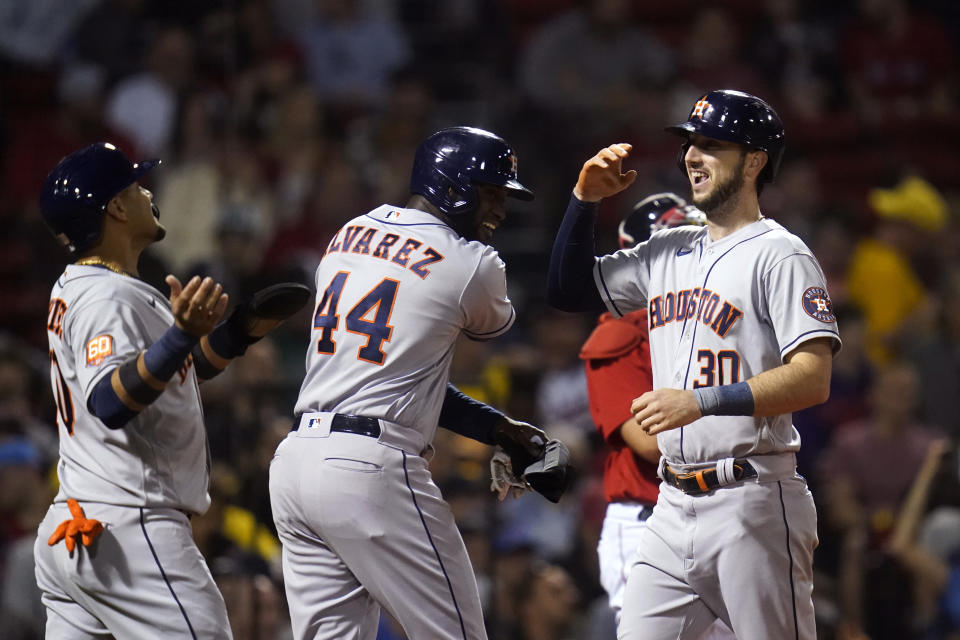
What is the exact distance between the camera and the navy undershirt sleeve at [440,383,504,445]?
4.20 m

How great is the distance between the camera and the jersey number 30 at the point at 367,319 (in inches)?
150

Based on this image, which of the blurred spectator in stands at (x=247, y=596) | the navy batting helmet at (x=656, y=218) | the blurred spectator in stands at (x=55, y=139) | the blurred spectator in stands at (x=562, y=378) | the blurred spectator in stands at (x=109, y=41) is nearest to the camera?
the navy batting helmet at (x=656, y=218)

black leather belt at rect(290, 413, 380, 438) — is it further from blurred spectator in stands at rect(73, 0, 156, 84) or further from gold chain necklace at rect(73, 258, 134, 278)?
blurred spectator in stands at rect(73, 0, 156, 84)

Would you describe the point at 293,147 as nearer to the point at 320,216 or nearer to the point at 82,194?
the point at 320,216

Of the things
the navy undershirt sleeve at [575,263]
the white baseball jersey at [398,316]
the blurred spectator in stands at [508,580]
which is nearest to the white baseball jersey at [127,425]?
the white baseball jersey at [398,316]

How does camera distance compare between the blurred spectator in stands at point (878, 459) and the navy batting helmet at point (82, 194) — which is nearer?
the navy batting helmet at point (82, 194)

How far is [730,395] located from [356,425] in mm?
1043

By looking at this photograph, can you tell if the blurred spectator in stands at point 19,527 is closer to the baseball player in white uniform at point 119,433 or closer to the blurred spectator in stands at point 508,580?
the blurred spectator in stands at point 508,580

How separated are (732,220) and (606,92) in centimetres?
630

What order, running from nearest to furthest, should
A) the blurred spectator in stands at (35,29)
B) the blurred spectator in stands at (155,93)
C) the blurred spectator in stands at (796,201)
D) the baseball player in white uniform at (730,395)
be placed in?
the baseball player in white uniform at (730,395)
the blurred spectator in stands at (796,201)
the blurred spectator in stands at (155,93)
the blurred spectator in stands at (35,29)

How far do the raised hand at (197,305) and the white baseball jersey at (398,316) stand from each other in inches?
13.8

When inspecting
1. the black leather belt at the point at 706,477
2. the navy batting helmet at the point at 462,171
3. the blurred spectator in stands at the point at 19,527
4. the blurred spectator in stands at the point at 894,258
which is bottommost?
the blurred spectator in stands at the point at 19,527

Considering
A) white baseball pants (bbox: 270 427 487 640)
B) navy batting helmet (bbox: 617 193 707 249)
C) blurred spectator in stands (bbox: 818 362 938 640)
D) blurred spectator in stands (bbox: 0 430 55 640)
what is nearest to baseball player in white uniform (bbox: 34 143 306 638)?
white baseball pants (bbox: 270 427 487 640)

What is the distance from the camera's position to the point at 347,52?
33.8 ft
